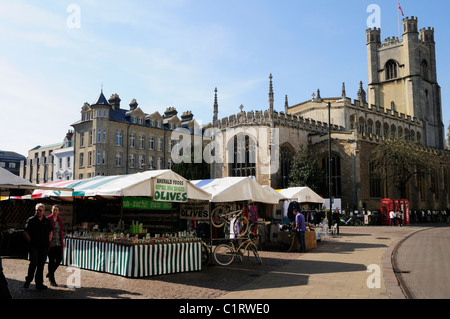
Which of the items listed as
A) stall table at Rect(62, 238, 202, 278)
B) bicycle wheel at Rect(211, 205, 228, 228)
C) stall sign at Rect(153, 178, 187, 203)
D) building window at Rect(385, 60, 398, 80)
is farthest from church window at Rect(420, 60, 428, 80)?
stall table at Rect(62, 238, 202, 278)

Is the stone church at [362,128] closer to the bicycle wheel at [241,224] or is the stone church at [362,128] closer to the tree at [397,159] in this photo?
the tree at [397,159]

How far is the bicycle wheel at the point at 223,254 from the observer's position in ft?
38.6

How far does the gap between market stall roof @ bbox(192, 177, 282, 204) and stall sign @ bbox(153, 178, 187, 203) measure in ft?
5.93

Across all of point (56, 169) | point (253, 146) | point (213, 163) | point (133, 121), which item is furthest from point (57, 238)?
point (56, 169)

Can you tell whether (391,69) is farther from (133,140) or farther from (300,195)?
(300,195)

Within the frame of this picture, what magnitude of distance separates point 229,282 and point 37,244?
4.28 m

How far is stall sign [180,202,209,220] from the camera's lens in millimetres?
12586

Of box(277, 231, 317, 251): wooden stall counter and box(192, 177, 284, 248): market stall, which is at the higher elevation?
box(192, 177, 284, 248): market stall

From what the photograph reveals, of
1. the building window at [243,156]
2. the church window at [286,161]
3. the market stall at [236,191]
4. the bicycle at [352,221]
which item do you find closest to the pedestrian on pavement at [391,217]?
the bicycle at [352,221]

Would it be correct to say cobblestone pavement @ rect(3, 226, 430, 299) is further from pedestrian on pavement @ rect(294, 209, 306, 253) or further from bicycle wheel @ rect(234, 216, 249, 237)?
pedestrian on pavement @ rect(294, 209, 306, 253)

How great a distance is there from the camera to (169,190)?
10.9 m

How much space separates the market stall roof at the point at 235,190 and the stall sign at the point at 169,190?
5.93ft

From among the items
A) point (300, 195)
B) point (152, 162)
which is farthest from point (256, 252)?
point (152, 162)
